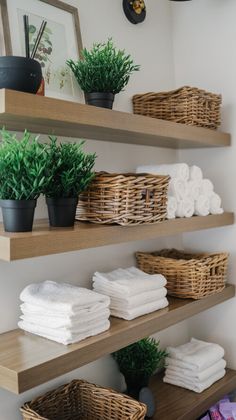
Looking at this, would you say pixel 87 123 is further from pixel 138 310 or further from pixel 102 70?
pixel 138 310

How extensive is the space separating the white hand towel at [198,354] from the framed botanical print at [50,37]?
41.7 inches

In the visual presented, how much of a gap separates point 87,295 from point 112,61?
69 cm

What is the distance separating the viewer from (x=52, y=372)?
42.2 inches

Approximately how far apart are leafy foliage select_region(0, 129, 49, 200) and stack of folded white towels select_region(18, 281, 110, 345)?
1.05ft

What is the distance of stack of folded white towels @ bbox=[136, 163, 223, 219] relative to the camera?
5.08 feet

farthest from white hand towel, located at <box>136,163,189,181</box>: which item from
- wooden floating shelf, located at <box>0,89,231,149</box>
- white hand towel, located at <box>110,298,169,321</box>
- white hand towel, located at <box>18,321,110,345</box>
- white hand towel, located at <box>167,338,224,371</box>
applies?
white hand towel, located at <box>167,338,224,371</box>

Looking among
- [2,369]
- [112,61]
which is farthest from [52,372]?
[112,61]

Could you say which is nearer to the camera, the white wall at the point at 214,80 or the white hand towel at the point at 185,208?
the white hand towel at the point at 185,208

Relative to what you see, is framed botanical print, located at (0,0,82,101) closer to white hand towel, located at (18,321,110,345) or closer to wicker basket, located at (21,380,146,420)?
white hand towel, located at (18,321,110,345)

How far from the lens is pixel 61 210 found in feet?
3.83

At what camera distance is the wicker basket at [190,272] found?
5.29 ft

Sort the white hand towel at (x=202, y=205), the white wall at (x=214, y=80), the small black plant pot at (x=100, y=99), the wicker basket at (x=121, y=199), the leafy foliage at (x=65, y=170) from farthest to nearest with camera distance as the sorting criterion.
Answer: the white wall at (x=214, y=80) < the white hand towel at (x=202, y=205) < the small black plant pot at (x=100, y=99) < the wicker basket at (x=121, y=199) < the leafy foliage at (x=65, y=170)

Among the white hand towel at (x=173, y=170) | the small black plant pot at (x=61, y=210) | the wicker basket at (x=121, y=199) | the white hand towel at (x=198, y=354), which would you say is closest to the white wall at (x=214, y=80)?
the white hand towel at (x=198, y=354)

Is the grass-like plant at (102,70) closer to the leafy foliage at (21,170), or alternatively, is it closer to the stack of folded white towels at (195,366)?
the leafy foliage at (21,170)
